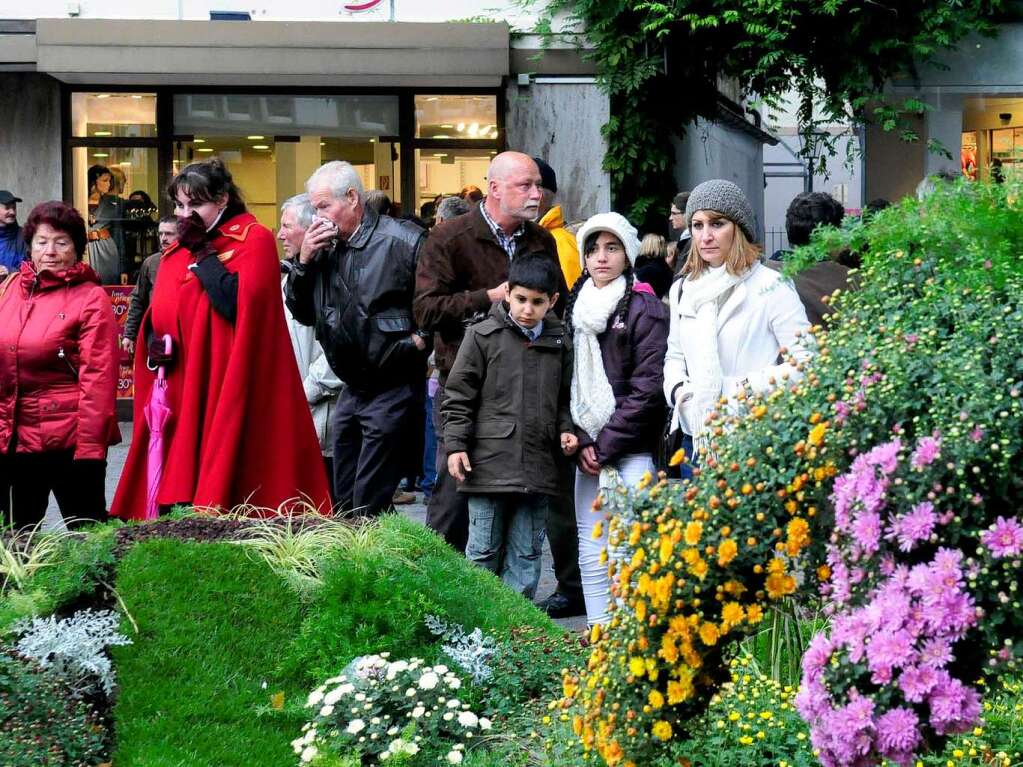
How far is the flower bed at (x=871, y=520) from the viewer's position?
3047 mm

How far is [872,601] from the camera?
10.3 feet

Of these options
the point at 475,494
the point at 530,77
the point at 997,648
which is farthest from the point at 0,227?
the point at 997,648

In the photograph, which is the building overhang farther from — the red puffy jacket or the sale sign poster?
the red puffy jacket

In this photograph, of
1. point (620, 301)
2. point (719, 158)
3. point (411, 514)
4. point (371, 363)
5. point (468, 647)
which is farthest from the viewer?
point (719, 158)

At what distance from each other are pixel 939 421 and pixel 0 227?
457 inches

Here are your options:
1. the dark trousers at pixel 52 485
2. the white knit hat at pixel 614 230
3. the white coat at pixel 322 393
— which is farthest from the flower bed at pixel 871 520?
the white coat at pixel 322 393

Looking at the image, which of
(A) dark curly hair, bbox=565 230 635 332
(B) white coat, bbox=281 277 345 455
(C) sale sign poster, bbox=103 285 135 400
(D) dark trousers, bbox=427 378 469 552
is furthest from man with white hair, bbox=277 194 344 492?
(C) sale sign poster, bbox=103 285 135 400

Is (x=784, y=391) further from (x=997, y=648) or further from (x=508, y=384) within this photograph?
(x=508, y=384)

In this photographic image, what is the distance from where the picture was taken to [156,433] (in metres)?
6.82

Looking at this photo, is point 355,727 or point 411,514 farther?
point 411,514

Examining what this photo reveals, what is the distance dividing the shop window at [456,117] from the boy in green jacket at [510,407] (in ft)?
31.3

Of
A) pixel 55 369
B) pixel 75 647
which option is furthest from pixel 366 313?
pixel 75 647

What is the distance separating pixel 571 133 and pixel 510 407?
9136 millimetres

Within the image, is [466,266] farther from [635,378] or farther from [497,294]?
[635,378]
